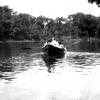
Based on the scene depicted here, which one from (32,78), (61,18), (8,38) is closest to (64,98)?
(32,78)

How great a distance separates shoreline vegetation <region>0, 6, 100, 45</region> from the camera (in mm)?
154750

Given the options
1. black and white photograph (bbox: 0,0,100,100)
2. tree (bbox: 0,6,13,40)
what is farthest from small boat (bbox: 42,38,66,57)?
tree (bbox: 0,6,13,40)

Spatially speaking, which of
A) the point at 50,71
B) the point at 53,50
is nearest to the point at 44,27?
the point at 53,50

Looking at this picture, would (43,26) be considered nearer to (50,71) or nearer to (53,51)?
(53,51)

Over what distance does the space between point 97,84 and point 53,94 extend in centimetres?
384

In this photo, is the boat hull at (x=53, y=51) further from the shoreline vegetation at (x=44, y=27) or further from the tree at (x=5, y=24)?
the tree at (x=5, y=24)

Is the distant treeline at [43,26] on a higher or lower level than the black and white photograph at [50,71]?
higher

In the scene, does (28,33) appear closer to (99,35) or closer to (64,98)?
(99,35)

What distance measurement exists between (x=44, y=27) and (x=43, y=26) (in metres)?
1.21

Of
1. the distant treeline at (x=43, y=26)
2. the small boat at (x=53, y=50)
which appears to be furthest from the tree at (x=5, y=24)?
the small boat at (x=53, y=50)

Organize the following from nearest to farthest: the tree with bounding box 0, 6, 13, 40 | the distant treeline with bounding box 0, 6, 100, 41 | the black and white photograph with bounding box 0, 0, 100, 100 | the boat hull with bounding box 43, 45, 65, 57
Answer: the black and white photograph with bounding box 0, 0, 100, 100 < the boat hull with bounding box 43, 45, 65, 57 < the tree with bounding box 0, 6, 13, 40 < the distant treeline with bounding box 0, 6, 100, 41

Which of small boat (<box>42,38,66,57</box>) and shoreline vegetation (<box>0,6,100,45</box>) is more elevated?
shoreline vegetation (<box>0,6,100,45</box>)

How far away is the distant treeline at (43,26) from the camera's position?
154 meters

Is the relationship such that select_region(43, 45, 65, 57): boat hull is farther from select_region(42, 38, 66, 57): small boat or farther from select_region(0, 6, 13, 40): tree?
select_region(0, 6, 13, 40): tree
